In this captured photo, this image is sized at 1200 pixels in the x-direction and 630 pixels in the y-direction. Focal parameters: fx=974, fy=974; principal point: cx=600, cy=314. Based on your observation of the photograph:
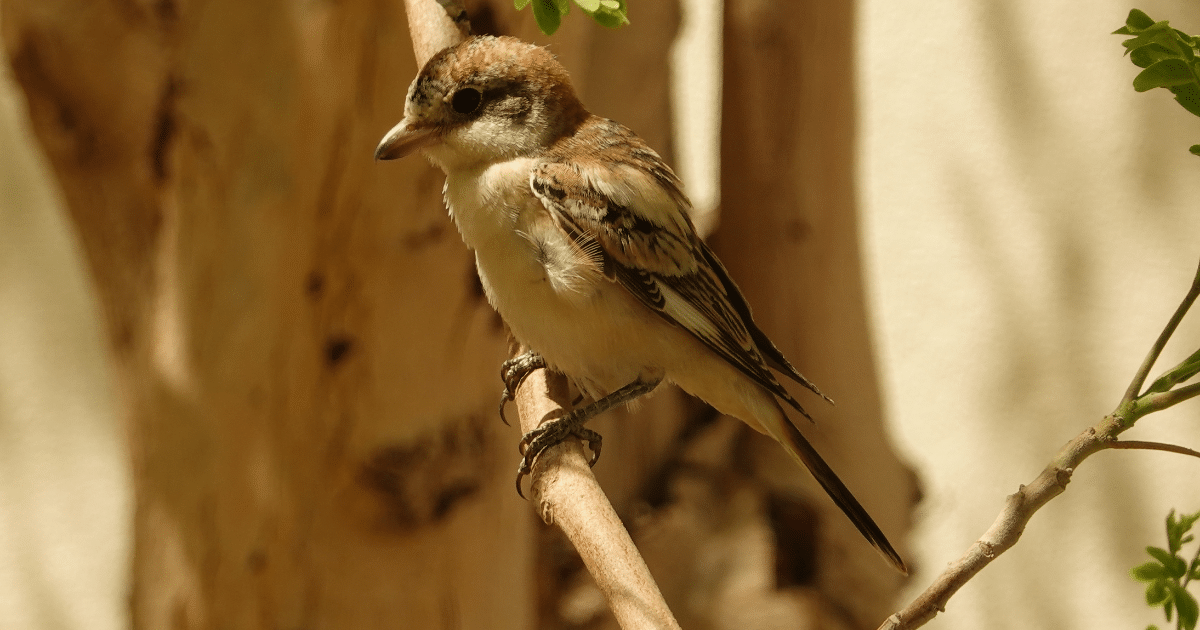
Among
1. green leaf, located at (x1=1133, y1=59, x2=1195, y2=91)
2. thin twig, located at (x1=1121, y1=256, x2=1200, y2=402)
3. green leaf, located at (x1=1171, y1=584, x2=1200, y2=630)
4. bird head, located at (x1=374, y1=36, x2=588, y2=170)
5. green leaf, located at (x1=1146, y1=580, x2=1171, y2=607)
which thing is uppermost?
bird head, located at (x1=374, y1=36, x2=588, y2=170)

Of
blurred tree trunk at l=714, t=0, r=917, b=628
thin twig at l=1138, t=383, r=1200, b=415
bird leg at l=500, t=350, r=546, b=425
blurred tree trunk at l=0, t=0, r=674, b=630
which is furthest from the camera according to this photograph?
blurred tree trunk at l=714, t=0, r=917, b=628

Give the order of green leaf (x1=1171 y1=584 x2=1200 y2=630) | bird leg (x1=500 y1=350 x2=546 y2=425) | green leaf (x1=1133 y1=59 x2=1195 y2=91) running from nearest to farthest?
green leaf (x1=1133 y1=59 x2=1195 y2=91), green leaf (x1=1171 y1=584 x2=1200 y2=630), bird leg (x1=500 y1=350 x2=546 y2=425)

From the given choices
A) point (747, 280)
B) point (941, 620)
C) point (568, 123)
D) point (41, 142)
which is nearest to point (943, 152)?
point (747, 280)

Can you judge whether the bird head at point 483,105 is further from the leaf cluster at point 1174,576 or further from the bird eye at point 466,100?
the leaf cluster at point 1174,576

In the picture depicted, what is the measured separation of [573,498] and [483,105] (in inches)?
31.6

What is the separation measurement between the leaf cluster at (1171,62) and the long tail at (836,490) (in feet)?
3.32

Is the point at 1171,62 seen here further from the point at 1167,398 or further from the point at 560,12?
the point at 560,12

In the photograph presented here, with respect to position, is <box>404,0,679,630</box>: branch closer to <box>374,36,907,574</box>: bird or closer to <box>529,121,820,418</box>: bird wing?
<box>374,36,907,574</box>: bird

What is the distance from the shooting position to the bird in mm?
1842

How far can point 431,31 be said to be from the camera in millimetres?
1942


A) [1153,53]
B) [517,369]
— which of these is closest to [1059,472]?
[1153,53]

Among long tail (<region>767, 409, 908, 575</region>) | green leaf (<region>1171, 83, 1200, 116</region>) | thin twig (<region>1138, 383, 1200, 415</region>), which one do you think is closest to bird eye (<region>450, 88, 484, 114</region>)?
long tail (<region>767, 409, 908, 575</region>)

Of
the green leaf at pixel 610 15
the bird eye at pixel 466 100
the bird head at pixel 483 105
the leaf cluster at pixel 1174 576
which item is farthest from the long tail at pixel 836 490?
the green leaf at pixel 610 15

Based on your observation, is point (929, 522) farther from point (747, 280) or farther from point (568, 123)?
point (568, 123)
